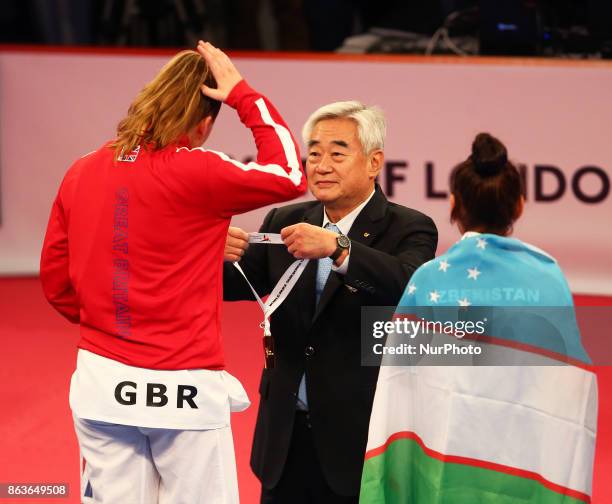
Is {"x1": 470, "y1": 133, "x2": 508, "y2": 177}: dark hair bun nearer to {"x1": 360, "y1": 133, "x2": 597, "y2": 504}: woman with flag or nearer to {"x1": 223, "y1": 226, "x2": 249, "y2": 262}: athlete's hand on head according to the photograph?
{"x1": 360, "y1": 133, "x2": 597, "y2": 504}: woman with flag

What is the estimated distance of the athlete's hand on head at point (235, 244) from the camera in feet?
11.6

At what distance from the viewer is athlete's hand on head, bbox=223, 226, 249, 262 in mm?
3535

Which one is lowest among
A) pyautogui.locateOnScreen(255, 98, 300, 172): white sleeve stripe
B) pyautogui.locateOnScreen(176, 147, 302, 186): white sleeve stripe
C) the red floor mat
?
the red floor mat

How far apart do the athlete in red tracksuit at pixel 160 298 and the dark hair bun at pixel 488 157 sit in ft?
1.50

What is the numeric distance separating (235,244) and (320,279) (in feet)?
0.97

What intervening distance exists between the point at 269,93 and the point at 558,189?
74.0 inches

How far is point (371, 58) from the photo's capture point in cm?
743

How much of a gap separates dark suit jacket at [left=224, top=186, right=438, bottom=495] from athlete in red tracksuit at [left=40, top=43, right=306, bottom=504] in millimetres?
446

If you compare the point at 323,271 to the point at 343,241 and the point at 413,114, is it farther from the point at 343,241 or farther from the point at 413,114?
the point at 413,114

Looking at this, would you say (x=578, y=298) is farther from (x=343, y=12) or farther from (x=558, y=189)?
(x=343, y=12)

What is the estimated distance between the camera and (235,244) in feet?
11.6

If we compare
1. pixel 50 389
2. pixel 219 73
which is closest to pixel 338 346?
pixel 219 73

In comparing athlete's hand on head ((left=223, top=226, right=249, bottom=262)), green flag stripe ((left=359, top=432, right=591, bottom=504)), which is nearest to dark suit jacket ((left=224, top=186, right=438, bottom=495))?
athlete's hand on head ((left=223, top=226, right=249, bottom=262))

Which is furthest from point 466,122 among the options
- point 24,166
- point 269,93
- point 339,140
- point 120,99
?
point 339,140
